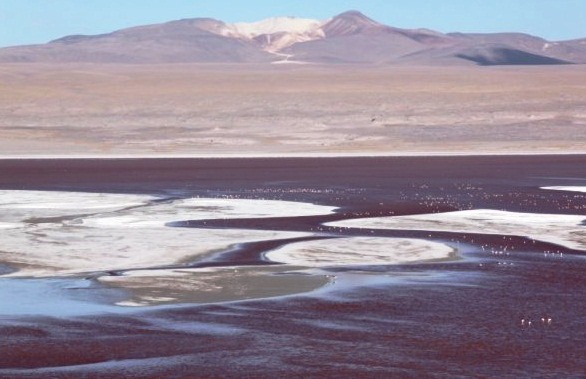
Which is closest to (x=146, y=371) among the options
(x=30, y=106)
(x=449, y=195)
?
(x=449, y=195)

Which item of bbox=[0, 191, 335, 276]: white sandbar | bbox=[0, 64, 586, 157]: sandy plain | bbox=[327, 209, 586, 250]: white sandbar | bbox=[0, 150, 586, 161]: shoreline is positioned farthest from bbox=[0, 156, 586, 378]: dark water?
bbox=[0, 64, 586, 157]: sandy plain

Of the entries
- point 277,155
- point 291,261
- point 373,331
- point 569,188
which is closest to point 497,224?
point 291,261

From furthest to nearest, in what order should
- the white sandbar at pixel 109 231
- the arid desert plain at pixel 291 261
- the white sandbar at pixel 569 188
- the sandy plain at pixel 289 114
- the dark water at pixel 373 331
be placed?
the sandy plain at pixel 289 114 → the white sandbar at pixel 569 188 → the white sandbar at pixel 109 231 → the arid desert plain at pixel 291 261 → the dark water at pixel 373 331

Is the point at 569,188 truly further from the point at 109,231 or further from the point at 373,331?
the point at 373,331

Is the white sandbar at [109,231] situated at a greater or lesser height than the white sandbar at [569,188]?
greater

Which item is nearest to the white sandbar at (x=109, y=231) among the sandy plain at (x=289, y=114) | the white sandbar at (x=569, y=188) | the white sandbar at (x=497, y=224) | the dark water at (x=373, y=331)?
the dark water at (x=373, y=331)

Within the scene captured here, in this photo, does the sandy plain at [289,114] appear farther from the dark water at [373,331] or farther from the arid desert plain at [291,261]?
the dark water at [373,331]

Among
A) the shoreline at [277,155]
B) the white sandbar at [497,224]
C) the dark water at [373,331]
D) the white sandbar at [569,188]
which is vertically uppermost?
the dark water at [373,331]
